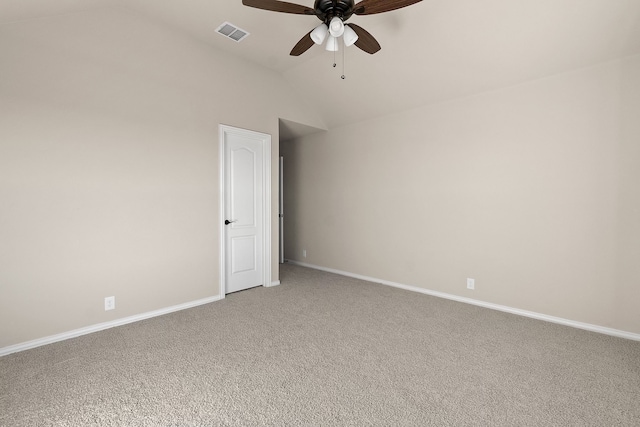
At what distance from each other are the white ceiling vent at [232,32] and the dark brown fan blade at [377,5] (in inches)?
65.0

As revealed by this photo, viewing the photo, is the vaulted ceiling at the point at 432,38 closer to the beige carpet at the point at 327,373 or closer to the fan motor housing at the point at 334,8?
the fan motor housing at the point at 334,8

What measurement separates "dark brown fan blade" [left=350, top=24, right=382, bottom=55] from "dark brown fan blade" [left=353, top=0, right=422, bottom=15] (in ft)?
0.55

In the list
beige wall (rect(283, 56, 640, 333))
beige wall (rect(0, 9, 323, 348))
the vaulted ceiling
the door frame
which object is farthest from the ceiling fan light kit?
beige wall (rect(283, 56, 640, 333))

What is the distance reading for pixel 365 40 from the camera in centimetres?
252

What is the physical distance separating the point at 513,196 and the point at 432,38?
1.84m

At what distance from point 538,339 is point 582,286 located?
2.57ft

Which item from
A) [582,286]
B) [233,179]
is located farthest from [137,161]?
[582,286]

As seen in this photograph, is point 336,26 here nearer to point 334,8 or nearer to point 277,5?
point 334,8

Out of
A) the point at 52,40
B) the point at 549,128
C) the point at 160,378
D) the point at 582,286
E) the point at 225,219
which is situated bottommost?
the point at 160,378

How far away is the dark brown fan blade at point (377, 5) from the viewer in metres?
2.05

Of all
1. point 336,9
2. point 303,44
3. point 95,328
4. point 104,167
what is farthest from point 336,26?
point 95,328

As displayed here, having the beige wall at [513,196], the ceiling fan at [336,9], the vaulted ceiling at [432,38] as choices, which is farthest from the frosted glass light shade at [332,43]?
the beige wall at [513,196]

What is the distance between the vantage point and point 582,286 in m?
3.01

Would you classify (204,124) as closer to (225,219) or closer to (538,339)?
(225,219)
